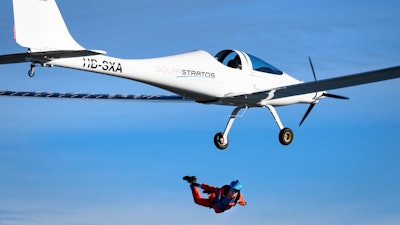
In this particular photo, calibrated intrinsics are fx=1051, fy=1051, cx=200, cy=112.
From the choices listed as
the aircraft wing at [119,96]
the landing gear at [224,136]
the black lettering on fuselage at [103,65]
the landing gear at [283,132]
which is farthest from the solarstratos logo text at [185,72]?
the landing gear at [283,132]

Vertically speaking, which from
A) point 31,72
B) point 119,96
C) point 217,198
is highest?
point 119,96

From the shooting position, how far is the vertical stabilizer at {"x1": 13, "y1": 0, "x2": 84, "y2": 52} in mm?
30391

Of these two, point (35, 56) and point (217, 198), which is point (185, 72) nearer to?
point (217, 198)

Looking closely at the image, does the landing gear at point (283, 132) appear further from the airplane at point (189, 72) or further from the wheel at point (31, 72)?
the wheel at point (31, 72)

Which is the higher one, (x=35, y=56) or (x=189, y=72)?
(x=189, y=72)

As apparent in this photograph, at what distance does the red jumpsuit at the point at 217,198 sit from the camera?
106 feet

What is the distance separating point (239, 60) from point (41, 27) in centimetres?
796

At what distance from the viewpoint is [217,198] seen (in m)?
32.3

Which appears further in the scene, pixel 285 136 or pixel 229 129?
pixel 229 129

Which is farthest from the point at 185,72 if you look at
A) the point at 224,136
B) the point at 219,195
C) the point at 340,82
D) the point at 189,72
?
the point at 340,82

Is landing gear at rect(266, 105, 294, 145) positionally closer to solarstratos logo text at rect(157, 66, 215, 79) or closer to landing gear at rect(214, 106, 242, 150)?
landing gear at rect(214, 106, 242, 150)

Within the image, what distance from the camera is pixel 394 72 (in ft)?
112

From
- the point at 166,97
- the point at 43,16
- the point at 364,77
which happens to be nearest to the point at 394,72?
the point at 364,77

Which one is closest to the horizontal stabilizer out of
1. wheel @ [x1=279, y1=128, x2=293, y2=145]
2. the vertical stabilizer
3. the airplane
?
the airplane
